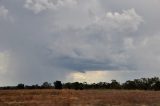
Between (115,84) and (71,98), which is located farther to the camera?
(115,84)

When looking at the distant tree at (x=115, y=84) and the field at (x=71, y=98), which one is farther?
the distant tree at (x=115, y=84)

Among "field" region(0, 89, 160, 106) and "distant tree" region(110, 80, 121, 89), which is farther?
"distant tree" region(110, 80, 121, 89)

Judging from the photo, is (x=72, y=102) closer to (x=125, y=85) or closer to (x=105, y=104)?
(x=105, y=104)

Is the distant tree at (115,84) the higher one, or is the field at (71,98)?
the distant tree at (115,84)

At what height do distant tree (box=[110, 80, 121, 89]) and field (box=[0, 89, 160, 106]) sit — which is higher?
distant tree (box=[110, 80, 121, 89])

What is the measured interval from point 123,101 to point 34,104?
14.5 meters

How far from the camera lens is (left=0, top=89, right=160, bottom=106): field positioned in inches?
2474

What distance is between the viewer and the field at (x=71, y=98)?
62844 millimetres

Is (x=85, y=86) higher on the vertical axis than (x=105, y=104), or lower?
higher

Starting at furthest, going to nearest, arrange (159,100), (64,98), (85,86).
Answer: (85,86) < (159,100) < (64,98)

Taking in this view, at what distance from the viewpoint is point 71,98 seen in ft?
220

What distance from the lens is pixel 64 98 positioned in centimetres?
6706

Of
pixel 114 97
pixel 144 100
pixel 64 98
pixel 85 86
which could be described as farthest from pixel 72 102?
pixel 85 86

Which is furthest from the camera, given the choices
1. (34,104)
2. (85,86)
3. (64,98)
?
(85,86)
